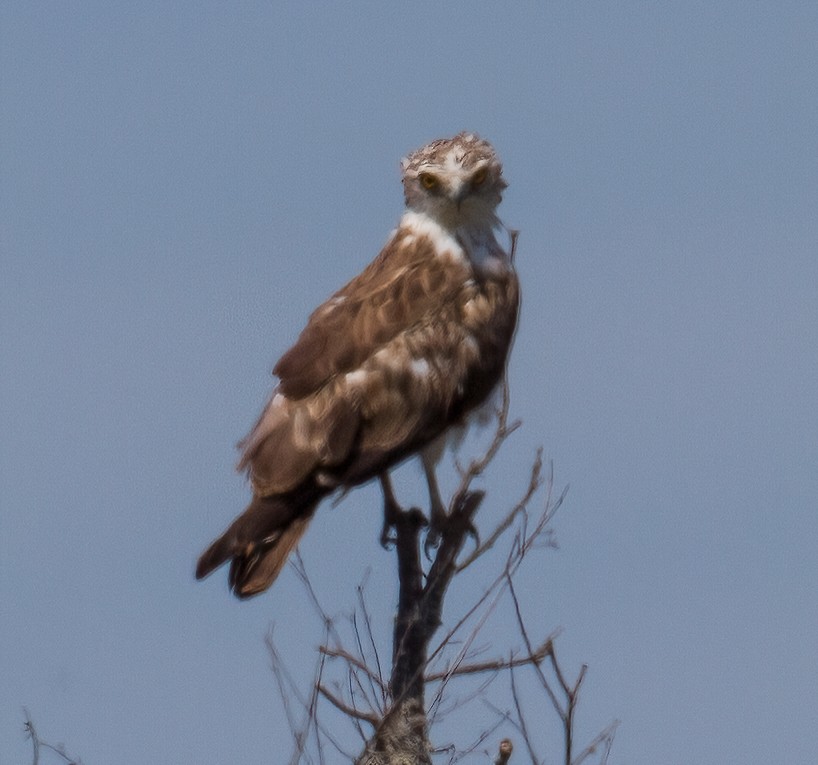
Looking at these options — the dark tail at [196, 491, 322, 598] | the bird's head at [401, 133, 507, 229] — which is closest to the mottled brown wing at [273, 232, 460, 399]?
the bird's head at [401, 133, 507, 229]

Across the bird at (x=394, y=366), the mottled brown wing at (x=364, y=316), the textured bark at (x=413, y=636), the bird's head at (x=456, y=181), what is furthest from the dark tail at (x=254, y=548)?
the bird's head at (x=456, y=181)

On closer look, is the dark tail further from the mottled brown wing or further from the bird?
the mottled brown wing

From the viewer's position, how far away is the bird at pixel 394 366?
27.9 ft

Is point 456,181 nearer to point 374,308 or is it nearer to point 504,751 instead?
point 374,308

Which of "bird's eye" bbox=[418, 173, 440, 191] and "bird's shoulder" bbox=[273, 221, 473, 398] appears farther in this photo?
"bird's eye" bbox=[418, 173, 440, 191]

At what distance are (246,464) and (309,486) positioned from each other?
341 mm

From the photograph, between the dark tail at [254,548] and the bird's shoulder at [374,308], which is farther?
the bird's shoulder at [374,308]

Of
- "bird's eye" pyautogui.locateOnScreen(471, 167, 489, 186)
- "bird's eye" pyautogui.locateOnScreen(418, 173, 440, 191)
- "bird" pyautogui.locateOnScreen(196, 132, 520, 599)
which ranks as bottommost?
"bird" pyautogui.locateOnScreen(196, 132, 520, 599)

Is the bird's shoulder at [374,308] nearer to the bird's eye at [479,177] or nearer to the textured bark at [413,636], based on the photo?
the bird's eye at [479,177]

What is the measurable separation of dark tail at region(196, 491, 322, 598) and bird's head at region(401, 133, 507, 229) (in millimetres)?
1999

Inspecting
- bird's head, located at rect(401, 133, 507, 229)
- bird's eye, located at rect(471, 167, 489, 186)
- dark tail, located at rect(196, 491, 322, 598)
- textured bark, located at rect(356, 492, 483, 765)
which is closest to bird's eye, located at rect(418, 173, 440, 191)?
bird's head, located at rect(401, 133, 507, 229)

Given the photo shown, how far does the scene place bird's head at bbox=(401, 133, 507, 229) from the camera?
31.2 feet

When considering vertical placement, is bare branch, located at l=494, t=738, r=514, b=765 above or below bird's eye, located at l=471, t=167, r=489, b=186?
below

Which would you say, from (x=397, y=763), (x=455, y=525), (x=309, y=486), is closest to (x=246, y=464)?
(x=309, y=486)
